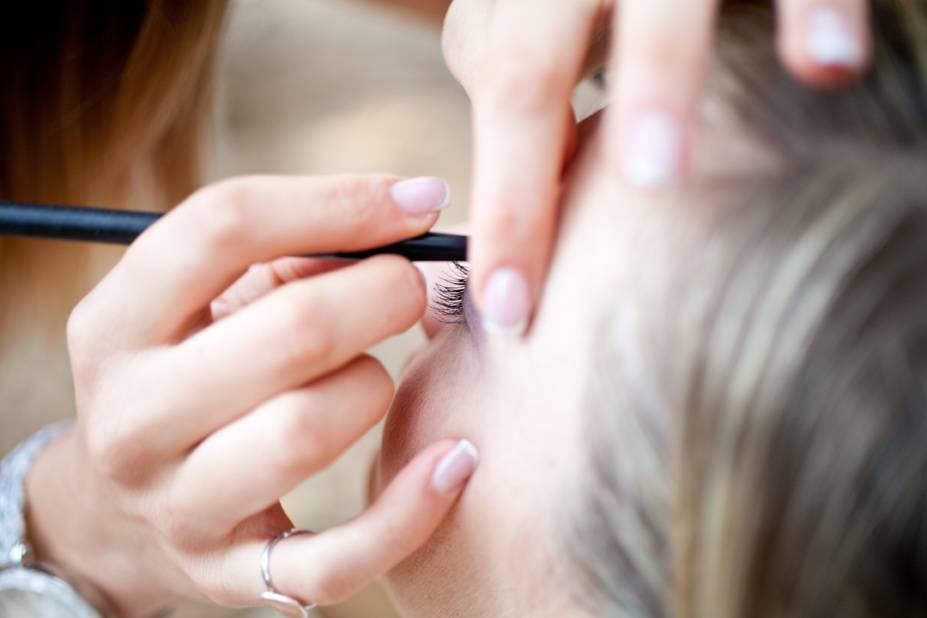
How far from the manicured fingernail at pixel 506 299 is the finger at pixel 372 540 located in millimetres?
89

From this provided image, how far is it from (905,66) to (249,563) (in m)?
0.44

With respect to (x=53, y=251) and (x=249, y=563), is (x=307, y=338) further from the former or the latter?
(x=53, y=251)

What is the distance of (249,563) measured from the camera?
0.49 meters

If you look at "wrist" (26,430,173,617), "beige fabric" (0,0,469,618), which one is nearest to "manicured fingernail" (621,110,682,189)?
"wrist" (26,430,173,617)

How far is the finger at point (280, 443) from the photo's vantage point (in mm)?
422

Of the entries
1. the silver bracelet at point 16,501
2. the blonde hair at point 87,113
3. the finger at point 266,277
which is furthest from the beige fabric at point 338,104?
the finger at point 266,277

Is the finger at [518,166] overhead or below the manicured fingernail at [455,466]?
overhead

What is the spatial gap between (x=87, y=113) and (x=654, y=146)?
744 mm

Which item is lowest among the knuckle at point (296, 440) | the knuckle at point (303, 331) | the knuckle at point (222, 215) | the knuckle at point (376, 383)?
the knuckle at point (296, 440)

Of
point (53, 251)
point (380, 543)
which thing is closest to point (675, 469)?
point (380, 543)

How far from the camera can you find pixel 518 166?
38 centimetres

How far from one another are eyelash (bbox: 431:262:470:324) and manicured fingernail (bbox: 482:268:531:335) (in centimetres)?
10

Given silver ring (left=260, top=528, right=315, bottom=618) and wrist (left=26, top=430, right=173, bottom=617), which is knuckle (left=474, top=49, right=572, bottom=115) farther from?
wrist (left=26, top=430, right=173, bottom=617)

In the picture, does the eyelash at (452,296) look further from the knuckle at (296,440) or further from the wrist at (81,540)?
the wrist at (81,540)
